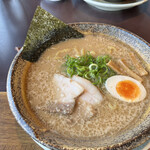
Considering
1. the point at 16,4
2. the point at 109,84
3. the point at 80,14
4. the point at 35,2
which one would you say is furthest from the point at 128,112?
the point at 16,4

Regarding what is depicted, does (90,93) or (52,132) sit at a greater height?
(90,93)

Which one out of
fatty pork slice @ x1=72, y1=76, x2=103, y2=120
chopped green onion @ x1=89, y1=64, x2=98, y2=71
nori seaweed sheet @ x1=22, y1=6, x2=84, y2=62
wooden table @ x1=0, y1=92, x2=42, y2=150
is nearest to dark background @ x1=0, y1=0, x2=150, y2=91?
nori seaweed sheet @ x1=22, y1=6, x2=84, y2=62

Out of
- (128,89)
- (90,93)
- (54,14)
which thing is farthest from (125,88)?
(54,14)

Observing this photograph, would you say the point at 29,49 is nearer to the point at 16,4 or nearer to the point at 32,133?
the point at 32,133

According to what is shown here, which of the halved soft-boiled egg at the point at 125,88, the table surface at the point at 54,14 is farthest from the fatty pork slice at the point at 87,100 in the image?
the table surface at the point at 54,14

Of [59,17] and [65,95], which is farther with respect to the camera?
[59,17]

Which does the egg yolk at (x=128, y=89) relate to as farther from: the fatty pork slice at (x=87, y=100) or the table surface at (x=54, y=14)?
the table surface at (x=54, y=14)

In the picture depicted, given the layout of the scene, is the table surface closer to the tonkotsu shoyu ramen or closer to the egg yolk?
the tonkotsu shoyu ramen

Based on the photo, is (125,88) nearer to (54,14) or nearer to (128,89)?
(128,89)
